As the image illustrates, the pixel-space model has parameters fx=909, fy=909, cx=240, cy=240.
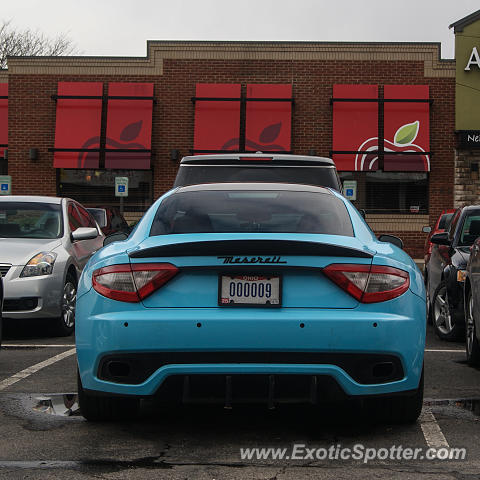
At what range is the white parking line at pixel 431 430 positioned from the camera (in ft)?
16.2

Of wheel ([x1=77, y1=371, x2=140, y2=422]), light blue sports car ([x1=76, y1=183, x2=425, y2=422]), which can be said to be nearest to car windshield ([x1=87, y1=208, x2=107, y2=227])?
wheel ([x1=77, y1=371, x2=140, y2=422])

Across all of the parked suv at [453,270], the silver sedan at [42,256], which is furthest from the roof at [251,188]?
the silver sedan at [42,256]

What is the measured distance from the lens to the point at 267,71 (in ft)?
94.9

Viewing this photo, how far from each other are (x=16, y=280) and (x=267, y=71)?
2017 centimetres

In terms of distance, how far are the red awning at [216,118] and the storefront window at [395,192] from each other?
3.89 m

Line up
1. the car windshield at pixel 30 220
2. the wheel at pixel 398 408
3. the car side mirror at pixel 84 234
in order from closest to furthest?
1. the wheel at pixel 398 408
2. the car side mirror at pixel 84 234
3. the car windshield at pixel 30 220

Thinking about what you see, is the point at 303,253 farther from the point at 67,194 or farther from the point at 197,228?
the point at 67,194

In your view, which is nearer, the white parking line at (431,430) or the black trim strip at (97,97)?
the white parking line at (431,430)

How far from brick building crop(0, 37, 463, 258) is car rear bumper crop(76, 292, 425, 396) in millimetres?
23813

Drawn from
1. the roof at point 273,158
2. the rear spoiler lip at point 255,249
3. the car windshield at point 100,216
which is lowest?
the rear spoiler lip at point 255,249

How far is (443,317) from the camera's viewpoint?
1027 centimetres

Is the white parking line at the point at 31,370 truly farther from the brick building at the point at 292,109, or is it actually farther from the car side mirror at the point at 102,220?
the brick building at the point at 292,109

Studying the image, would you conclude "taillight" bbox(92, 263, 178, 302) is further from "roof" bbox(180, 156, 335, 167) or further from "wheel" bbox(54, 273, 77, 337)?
"roof" bbox(180, 156, 335, 167)

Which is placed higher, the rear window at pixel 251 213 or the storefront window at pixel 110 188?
the storefront window at pixel 110 188
